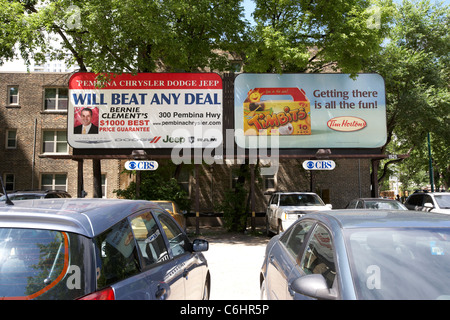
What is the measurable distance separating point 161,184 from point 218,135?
4.06 m

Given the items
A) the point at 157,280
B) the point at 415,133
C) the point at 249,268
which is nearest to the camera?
the point at 157,280

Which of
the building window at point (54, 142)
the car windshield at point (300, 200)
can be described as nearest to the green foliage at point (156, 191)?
the car windshield at point (300, 200)

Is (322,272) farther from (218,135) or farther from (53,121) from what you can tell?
(53,121)

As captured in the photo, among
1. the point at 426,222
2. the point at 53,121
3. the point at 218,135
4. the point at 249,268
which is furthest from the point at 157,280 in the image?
the point at 53,121

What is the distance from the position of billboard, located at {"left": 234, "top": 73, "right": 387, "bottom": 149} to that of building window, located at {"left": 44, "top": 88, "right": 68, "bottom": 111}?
559 inches

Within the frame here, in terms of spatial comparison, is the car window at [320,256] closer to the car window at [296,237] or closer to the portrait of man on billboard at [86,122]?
the car window at [296,237]

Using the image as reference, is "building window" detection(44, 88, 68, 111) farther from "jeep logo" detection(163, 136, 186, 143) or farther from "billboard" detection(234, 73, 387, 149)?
"billboard" detection(234, 73, 387, 149)

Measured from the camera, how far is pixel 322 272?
9.32ft

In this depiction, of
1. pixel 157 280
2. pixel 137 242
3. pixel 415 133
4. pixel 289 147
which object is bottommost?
pixel 157 280

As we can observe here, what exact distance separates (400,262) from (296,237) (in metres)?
1.43

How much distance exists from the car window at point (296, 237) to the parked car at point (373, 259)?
0.22 m

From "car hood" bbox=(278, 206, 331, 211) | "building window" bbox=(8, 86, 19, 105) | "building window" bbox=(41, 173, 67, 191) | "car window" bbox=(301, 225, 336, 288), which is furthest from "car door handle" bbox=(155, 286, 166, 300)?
"building window" bbox=(8, 86, 19, 105)

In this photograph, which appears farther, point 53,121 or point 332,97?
point 53,121

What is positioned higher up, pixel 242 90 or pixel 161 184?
pixel 242 90
